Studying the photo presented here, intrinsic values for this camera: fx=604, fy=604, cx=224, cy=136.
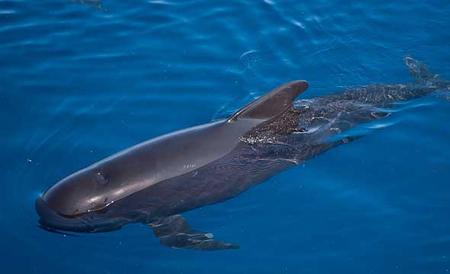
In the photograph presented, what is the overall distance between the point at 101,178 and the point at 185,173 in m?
1.02

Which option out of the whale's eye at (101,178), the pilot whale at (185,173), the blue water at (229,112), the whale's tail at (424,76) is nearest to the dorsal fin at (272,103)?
the pilot whale at (185,173)

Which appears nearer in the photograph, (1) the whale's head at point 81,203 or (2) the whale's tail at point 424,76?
(1) the whale's head at point 81,203

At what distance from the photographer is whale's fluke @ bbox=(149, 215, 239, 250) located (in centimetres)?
724

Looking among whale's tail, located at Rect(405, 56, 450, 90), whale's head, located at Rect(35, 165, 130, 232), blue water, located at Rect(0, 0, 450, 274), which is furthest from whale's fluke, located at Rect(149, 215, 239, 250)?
whale's tail, located at Rect(405, 56, 450, 90)

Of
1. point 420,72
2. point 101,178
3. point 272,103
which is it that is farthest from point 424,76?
point 101,178

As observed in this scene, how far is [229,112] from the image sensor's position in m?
9.57

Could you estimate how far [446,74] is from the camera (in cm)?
1036

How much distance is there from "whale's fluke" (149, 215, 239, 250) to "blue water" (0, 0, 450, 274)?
0.50 ft

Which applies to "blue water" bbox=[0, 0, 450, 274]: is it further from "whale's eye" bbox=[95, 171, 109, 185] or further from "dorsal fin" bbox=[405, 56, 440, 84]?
"whale's eye" bbox=[95, 171, 109, 185]

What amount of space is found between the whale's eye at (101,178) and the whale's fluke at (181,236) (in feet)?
2.57

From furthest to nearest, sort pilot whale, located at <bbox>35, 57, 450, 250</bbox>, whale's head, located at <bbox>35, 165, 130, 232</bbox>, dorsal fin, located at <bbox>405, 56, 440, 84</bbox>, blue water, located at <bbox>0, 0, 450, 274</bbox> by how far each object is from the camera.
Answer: dorsal fin, located at <bbox>405, 56, 440, 84</bbox> → blue water, located at <bbox>0, 0, 450, 274</bbox> → pilot whale, located at <bbox>35, 57, 450, 250</bbox> → whale's head, located at <bbox>35, 165, 130, 232</bbox>

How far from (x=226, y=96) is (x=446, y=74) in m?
3.82

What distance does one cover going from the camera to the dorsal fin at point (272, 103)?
778cm

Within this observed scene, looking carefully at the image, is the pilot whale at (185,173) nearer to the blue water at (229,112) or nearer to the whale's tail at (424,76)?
the blue water at (229,112)
